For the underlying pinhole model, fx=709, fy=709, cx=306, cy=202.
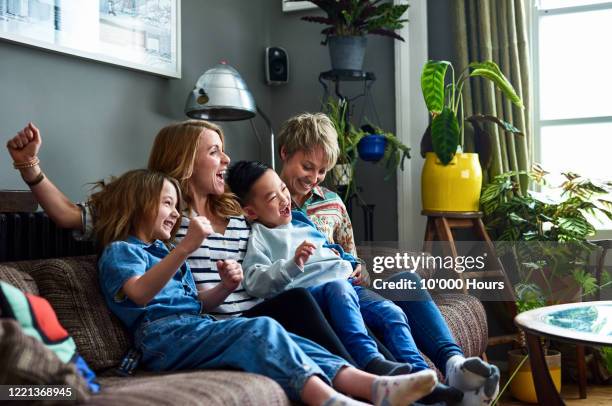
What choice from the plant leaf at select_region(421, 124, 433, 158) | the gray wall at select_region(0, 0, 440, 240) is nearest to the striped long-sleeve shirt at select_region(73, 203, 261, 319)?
the gray wall at select_region(0, 0, 440, 240)

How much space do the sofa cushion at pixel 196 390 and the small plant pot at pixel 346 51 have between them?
2288 millimetres

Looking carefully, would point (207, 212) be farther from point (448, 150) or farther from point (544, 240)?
point (544, 240)

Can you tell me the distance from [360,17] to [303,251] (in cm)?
196

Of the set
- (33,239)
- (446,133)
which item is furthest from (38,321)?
(446,133)

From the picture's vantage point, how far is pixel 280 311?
199 cm

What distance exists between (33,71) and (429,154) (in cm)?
182

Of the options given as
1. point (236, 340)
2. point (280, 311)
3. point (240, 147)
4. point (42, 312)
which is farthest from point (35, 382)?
point (240, 147)

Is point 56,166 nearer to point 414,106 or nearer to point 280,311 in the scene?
point 280,311

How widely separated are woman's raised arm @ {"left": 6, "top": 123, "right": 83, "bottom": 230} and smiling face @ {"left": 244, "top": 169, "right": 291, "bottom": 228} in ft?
1.79

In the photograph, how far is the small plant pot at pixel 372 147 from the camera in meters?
3.50

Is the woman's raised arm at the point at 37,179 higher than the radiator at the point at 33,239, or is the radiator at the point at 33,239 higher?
the woman's raised arm at the point at 37,179

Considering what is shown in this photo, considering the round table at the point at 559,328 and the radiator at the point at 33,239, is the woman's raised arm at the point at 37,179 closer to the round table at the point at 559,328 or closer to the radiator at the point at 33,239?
the radiator at the point at 33,239

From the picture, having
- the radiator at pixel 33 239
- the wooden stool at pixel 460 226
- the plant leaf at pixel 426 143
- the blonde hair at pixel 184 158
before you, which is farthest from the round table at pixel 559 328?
the radiator at pixel 33 239

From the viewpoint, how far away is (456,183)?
11.0 ft
